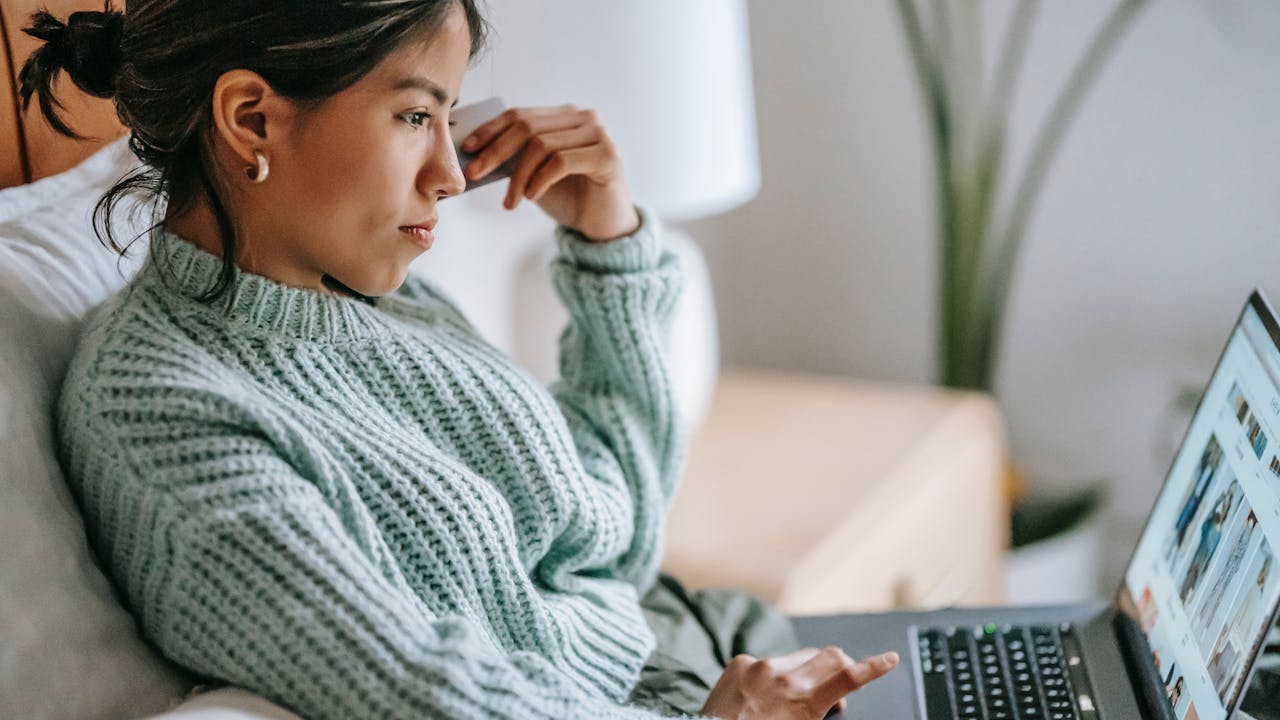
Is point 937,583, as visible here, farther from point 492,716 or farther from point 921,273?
point 492,716

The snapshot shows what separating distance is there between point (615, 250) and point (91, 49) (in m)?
0.47

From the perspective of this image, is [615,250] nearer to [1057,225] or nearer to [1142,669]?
[1142,669]

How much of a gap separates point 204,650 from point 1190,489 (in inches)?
29.4

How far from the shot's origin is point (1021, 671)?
1077mm

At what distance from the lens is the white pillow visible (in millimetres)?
787

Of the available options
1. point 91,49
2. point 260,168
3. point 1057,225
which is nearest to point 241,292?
point 260,168

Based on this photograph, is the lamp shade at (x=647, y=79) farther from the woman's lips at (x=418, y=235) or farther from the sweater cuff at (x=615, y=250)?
the woman's lips at (x=418, y=235)

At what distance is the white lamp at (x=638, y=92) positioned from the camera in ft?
4.73

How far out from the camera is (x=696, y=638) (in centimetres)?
119

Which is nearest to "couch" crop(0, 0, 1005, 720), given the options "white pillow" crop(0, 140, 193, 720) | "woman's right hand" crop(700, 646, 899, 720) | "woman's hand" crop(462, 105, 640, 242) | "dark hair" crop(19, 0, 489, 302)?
"white pillow" crop(0, 140, 193, 720)

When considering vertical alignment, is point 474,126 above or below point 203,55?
above

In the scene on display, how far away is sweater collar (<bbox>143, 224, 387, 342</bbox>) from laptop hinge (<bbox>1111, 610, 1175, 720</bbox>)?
0.69 meters

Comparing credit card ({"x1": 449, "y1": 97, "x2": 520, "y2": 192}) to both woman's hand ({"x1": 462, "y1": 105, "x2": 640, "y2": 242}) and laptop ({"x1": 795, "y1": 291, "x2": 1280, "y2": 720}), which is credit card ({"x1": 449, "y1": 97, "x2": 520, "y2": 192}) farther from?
laptop ({"x1": 795, "y1": 291, "x2": 1280, "y2": 720})

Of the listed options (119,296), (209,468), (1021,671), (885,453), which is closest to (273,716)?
(209,468)
